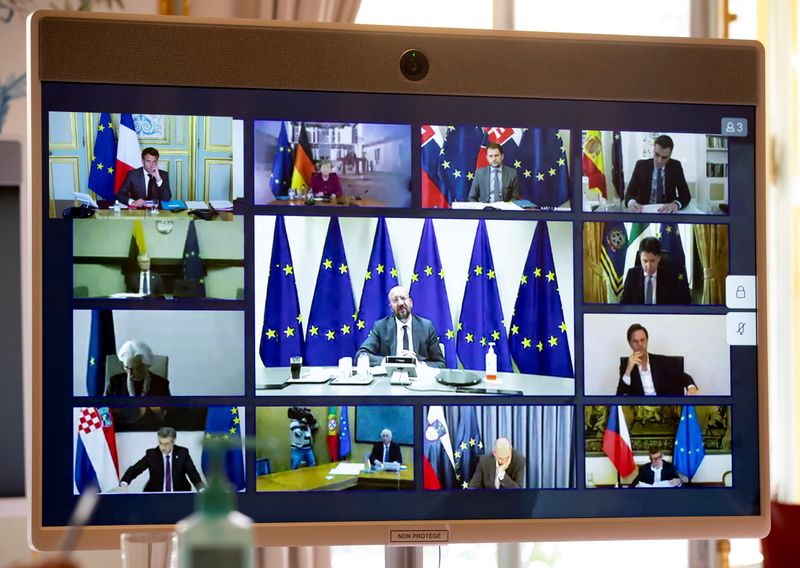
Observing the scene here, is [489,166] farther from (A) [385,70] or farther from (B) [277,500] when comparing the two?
(B) [277,500]

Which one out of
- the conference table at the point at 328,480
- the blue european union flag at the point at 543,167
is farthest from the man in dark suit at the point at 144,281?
the blue european union flag at the point at 543,167

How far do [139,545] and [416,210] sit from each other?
0.60m

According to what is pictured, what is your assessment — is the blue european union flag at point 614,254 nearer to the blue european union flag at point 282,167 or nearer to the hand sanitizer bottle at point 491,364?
the hand sanitizer bottle at point 491,364

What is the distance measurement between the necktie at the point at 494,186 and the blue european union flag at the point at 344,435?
1.27 ft

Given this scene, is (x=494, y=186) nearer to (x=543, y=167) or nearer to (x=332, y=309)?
(x=543, y=167)

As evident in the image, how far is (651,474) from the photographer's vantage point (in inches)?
49.6

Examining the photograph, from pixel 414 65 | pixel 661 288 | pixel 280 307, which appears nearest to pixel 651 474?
pixel 661 288

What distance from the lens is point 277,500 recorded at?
120 cm

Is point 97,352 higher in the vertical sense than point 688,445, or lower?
higher

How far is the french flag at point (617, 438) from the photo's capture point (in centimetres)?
125

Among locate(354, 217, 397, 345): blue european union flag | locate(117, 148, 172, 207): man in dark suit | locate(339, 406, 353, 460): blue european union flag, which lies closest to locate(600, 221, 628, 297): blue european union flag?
locate(354, 217, 397, 345): blue european union flag

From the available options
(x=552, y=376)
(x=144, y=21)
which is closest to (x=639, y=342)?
(x=552, y=376)

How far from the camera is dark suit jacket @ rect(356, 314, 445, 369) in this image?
1.22 m

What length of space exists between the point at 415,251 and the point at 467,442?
0.30m
